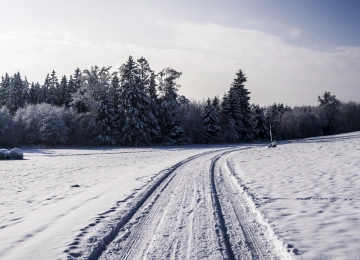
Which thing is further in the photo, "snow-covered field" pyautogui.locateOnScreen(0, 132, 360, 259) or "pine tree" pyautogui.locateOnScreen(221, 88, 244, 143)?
"pine tree" pyautogui.locateOnScreen(221, 88, 244, 143)

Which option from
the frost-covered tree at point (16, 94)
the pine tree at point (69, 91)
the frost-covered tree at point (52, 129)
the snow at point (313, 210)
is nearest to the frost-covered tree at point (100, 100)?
the frost-covered tree at point (52, 129)

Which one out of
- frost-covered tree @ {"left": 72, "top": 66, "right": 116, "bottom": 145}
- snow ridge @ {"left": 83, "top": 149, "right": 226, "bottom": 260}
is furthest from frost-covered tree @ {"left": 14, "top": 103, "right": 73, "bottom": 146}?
snow ridge @ {"left": 83, "top": 149, "right": 226, "bottom": 260}

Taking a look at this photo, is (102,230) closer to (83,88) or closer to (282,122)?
(83,88)

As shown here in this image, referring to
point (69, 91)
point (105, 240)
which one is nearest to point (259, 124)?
point (69, 91)

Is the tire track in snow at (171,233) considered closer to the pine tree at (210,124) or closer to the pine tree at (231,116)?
the pine tree at (210,124)

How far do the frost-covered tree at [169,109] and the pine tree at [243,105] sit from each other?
44.0 ft

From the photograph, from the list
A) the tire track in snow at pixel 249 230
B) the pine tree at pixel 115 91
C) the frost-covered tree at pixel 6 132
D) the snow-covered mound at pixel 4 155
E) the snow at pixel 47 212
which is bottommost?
the tire track in snow at pixel 249 230

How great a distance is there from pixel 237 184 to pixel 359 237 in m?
5.26

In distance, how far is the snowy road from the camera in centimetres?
399

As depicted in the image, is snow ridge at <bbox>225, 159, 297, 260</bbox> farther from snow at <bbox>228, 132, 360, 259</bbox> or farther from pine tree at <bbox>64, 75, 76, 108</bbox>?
pine tree at <bbox>64, 75, 76, 108</bbox>

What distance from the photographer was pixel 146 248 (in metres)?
4.19

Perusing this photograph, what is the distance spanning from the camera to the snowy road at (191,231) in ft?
13.1

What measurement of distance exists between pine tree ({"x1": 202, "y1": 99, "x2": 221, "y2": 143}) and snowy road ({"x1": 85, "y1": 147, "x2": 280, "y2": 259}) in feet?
135

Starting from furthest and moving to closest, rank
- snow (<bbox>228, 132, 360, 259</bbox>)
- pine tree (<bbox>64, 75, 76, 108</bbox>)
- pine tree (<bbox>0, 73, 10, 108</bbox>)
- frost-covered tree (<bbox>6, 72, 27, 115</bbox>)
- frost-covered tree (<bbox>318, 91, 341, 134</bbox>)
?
frost-covered tree (<bbox>318, 91, 341, 134</bbox>), pine tree (<bbox>0, 73, 10, 108</bbox>), frost-covered tree (<bbox>6, 72, 27, 115</bbox>), pine tree (<bbox>64, 75, 76, 108</bbox>), snow (<bbox>228, 132, 360, 259</bbox>)
